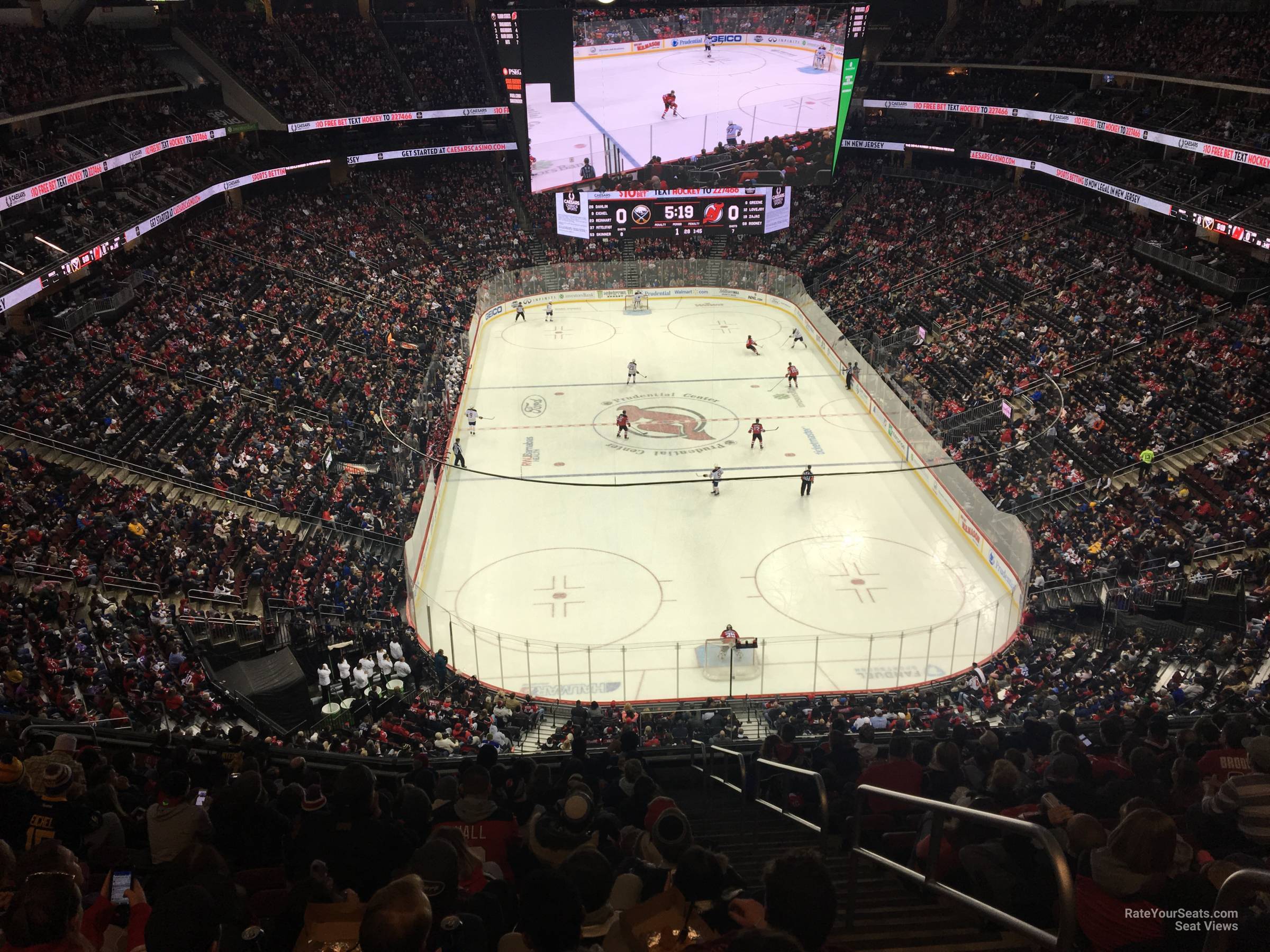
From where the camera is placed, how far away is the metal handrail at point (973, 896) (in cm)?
347

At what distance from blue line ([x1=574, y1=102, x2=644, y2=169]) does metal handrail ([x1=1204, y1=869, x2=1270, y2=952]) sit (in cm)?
4172

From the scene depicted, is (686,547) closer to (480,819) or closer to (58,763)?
(480,819)

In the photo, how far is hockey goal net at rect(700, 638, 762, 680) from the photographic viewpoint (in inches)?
775

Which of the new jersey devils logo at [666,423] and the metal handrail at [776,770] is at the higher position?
the metal handrail at [776,770]

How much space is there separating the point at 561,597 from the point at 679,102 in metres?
27.2

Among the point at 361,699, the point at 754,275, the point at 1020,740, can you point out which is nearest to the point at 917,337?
the point at 754,275

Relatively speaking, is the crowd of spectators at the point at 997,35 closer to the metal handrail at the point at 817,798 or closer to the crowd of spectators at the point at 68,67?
the crowd of spectators at the point at 68,67

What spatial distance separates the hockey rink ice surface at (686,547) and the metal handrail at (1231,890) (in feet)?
50.3

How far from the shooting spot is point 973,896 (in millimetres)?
5000

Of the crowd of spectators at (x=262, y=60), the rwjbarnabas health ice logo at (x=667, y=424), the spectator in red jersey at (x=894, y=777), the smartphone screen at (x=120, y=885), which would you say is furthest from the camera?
the crowd of spectators at (x=262, y=60)

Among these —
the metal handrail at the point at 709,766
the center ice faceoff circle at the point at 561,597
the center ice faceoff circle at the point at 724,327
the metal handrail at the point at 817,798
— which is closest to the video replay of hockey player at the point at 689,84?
the center ice faceoff circle at the point at 724,327

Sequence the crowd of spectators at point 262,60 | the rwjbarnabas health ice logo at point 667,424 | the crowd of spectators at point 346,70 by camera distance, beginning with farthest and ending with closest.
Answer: the crowd of spectators at point 346,70
the crowd of spectators at point 262,60
the rwjbarnabas health ice logo at point 667,424

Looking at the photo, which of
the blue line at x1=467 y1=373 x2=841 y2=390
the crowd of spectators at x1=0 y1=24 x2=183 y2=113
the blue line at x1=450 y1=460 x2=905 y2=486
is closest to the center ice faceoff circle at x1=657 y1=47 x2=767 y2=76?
the blue line at x1=467 y1=373 x2=841 y2=390

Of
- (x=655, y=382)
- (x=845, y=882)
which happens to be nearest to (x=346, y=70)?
(x=655, y=382)
